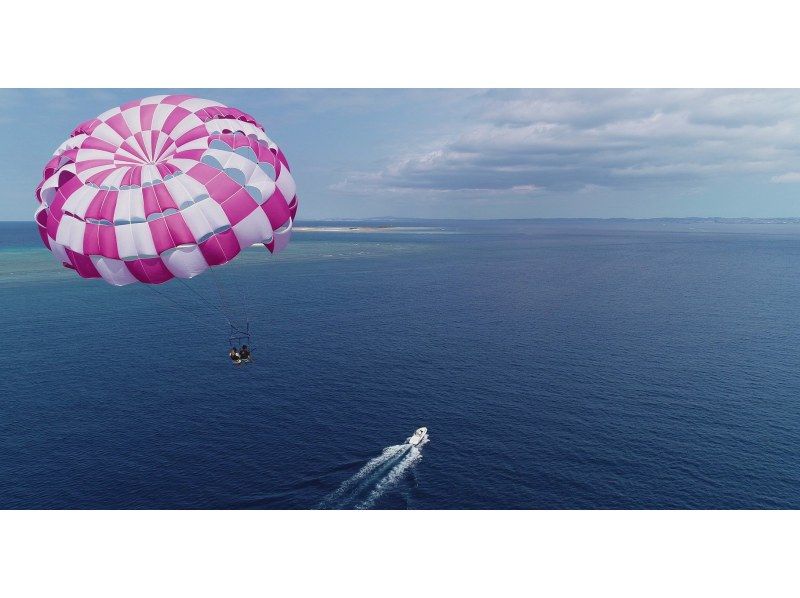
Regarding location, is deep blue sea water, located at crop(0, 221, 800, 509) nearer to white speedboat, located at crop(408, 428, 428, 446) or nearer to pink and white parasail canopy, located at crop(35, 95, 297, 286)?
white speedboat, located at crop(408, 428, 428, 446)

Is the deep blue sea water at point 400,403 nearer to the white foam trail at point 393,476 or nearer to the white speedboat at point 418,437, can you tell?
the white foam trail at point 393,476

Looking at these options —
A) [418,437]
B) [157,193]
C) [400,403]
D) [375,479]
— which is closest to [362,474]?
[375,479]

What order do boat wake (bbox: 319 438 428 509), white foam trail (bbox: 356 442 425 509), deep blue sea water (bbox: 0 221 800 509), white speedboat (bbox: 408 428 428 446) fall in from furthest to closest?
white speedboat (bbox: 408 428 428 446), deep blue sea water (bbox: 0 221 800 509), white foam trail (bbox: 356 442 425 509), boat wake (bbox: 319 438 428 509)

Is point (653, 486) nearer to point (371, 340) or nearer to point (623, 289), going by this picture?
point (371, 340)

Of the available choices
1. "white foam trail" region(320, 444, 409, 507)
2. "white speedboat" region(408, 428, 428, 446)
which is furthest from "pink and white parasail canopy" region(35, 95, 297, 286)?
"white speedboat" region(408, 428, 428, 446)

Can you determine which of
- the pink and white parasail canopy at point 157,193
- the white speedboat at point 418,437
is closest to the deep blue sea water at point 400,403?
the white speedboat at point 418,437

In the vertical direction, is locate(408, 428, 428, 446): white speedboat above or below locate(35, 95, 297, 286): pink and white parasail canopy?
below
